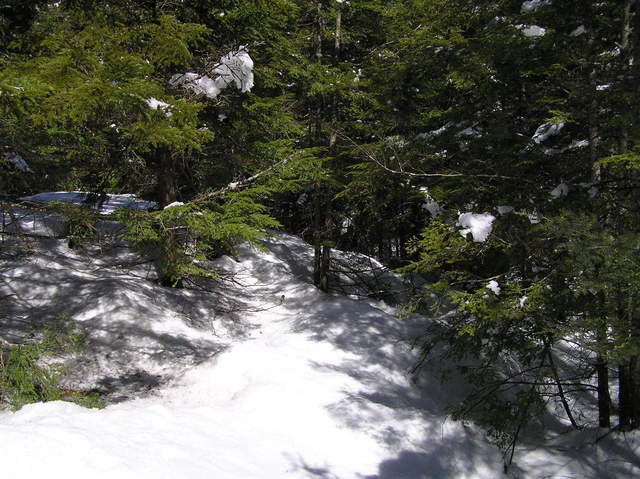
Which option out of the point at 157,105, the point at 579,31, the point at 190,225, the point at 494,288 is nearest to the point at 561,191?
the point at 494,288

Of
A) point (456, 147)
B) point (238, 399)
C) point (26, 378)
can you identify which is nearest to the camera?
point (26, 378)

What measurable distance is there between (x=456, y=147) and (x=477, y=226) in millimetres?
3009

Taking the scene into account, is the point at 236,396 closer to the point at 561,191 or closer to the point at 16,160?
the point at 561,191

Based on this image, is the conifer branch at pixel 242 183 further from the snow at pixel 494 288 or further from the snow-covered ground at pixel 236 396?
the snow at pixel 494 288

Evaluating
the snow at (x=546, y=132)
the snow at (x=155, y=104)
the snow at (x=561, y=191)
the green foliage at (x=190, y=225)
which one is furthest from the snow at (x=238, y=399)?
the snow at (x=546, y=132)

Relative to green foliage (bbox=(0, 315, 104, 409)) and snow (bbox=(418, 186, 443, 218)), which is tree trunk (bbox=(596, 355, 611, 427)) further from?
green foliage (bbox=(0, 315, 104, 409))

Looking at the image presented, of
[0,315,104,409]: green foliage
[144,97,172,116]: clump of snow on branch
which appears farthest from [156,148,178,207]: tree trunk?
[0,315,104,409]: green foliage

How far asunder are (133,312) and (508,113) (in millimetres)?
8190

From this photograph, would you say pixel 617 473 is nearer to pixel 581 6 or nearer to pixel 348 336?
pixel 348 336

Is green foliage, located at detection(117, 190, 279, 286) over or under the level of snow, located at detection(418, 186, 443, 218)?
under

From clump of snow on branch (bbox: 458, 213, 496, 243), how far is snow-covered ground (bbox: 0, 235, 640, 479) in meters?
2.88

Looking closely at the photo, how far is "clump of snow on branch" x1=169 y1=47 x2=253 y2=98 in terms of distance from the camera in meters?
7.64

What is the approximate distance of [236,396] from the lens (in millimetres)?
6941

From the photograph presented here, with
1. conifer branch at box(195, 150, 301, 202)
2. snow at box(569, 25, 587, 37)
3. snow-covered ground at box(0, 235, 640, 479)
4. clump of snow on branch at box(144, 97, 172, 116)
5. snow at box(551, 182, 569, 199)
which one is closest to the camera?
snow-covered ground at box(0, 235, 640, 479)
